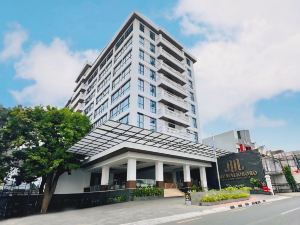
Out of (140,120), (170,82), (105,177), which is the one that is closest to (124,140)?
(140,120)

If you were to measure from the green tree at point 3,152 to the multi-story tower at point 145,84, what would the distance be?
45.8 ft

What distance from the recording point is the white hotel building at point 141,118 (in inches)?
952

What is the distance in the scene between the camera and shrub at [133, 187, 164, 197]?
2230cm

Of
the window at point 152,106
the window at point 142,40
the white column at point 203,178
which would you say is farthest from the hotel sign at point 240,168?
the window at point 142,40

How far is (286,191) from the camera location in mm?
30453

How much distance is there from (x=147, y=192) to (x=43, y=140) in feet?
41.2

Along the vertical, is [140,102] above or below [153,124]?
above

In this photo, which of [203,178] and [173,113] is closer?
[203,178]

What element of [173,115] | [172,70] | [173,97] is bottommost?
[173,115]

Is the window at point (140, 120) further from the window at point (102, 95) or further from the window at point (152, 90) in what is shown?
the window at point (102, 95)

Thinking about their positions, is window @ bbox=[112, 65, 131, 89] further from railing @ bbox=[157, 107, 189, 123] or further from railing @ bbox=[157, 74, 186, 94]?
railing @ bbox=[157, 107, 189, 123]

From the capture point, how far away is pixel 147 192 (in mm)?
22938

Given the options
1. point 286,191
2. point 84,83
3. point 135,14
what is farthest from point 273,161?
point 84,83

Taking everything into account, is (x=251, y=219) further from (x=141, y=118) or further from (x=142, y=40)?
(x=142, y=40)
